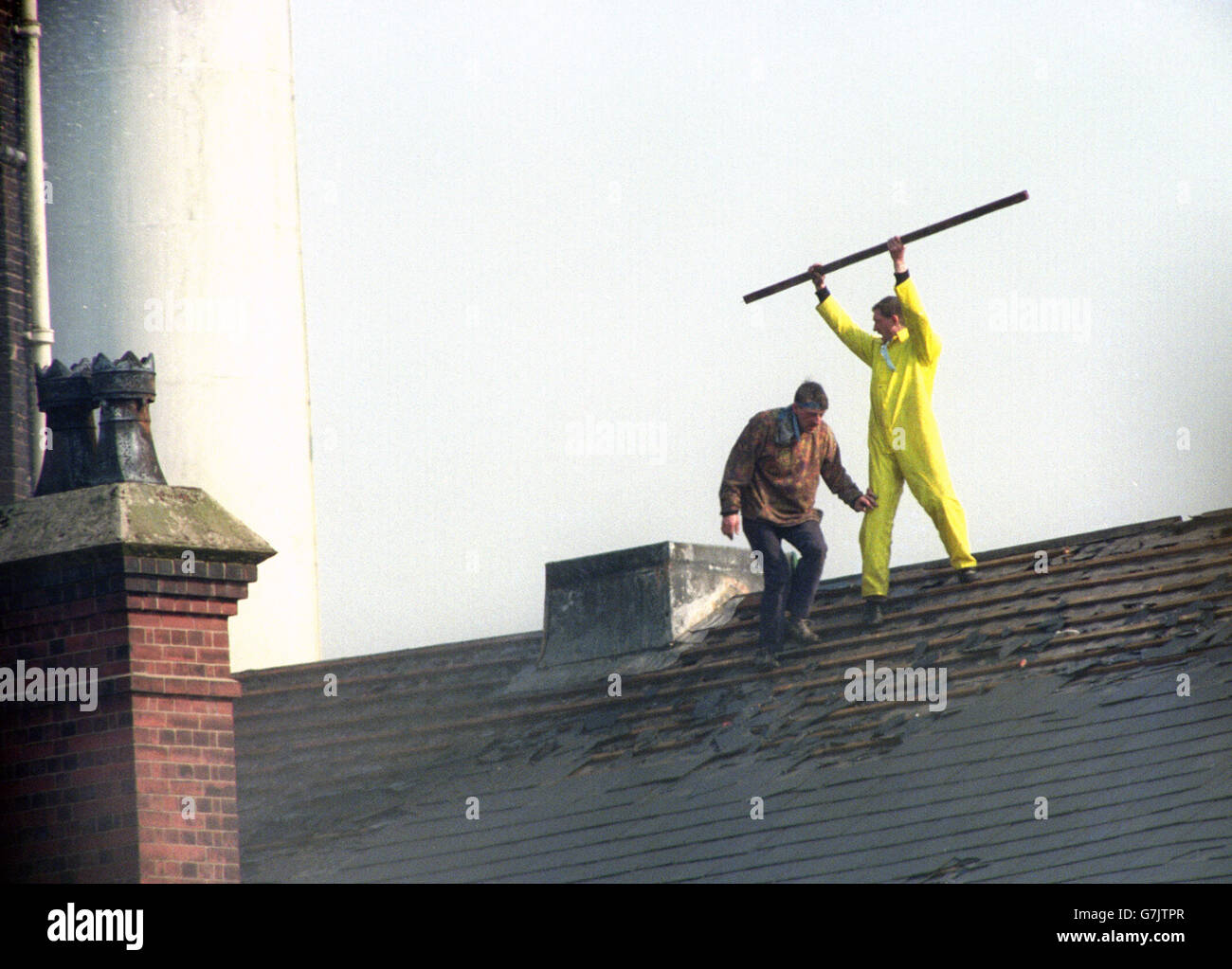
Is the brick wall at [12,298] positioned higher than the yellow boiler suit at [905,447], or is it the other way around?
the brick wall at [12,298]

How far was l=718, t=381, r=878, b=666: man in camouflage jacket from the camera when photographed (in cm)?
1227

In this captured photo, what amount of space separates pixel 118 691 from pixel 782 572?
4.35m

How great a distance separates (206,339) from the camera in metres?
17.6

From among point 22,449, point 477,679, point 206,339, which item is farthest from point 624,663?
point 206,339

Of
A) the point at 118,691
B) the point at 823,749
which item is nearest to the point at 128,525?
the point at 118,691

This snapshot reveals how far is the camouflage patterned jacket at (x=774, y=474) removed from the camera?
40.5 feet

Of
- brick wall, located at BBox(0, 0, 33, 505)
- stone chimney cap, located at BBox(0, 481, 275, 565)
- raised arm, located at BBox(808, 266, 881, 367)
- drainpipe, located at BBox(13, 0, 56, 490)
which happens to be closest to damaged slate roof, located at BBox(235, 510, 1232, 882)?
raised arm, located at BBox(808, 266, 881, 367)

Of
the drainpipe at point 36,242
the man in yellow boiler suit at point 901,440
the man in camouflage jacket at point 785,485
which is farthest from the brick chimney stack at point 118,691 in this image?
the drainpipe at point 36,242

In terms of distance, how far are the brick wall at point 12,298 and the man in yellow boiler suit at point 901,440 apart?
6252mm

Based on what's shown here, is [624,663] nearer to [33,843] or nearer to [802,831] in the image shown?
[802,831]

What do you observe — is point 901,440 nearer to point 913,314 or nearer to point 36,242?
point 913,314

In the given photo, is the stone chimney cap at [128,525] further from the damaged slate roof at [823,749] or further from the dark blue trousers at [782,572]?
the dark blue trousers at [782,572]

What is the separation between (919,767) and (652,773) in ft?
5.11

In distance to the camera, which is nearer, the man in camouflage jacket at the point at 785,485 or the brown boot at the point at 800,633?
the brown boot at the point at 800,633
